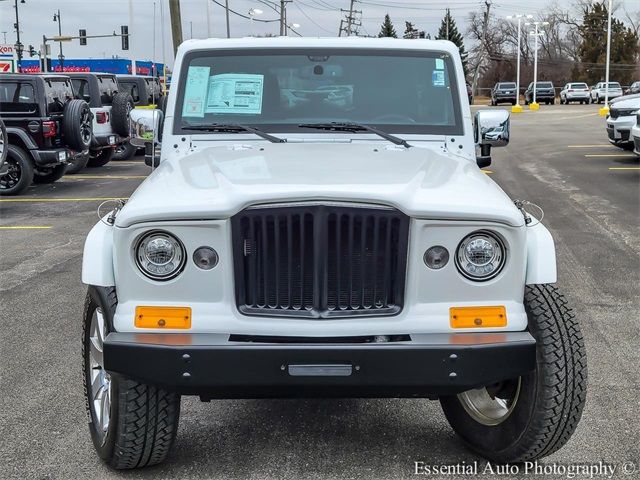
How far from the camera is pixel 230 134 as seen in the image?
4.72 metres

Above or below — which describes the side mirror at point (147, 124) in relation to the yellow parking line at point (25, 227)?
above

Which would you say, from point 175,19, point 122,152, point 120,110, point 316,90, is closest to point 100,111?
point 120,110

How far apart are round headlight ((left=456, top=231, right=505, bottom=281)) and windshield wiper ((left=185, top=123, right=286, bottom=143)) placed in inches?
65.0

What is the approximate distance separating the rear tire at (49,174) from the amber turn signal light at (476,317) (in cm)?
1308

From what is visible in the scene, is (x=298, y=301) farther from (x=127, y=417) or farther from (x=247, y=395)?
(x=127, y=417)

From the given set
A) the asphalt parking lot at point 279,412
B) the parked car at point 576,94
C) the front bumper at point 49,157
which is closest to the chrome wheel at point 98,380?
the asphalt parking lot at point 279,412

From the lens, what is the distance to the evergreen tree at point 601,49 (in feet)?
259

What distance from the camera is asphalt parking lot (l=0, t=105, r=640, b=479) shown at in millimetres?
3801

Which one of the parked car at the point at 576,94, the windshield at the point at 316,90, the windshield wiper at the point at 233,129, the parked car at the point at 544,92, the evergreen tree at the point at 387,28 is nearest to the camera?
the windshield wiper at the point at 233,129

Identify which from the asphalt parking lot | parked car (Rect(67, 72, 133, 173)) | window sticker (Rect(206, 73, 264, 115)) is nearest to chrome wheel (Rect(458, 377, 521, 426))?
the asphalt parking lot

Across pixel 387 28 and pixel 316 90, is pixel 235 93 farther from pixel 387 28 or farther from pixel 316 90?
pixel 387 28

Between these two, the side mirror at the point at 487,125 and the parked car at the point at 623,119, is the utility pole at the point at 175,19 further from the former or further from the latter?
the side mirror at the point at 487,125

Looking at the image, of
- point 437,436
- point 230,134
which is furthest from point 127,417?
point 230,134

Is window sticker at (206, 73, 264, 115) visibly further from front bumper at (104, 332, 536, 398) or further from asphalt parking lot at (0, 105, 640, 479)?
front bumper at (104, 332, 536, 398)
